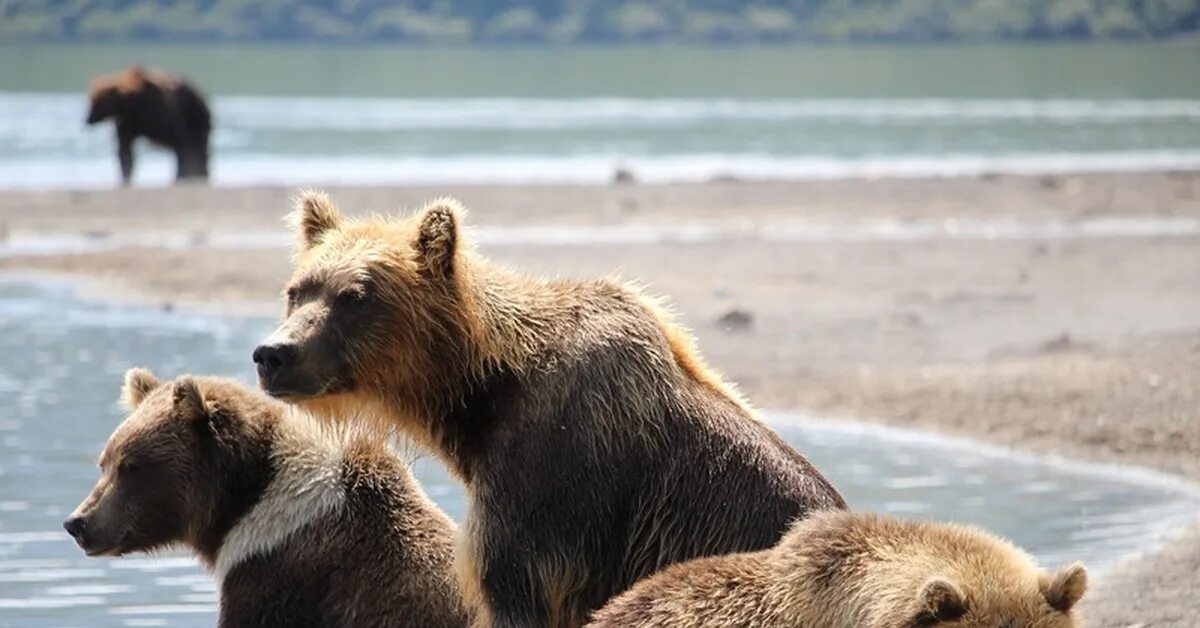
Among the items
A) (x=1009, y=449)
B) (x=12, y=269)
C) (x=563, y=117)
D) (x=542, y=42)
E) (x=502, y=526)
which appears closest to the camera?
(x=502, y=526)

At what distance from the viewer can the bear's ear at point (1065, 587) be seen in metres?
5.09

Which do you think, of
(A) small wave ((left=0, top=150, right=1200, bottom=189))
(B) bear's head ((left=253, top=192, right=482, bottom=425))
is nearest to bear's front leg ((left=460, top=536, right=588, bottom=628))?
(B) bear's head ((left=253, top=192, right=482, bottom=425))

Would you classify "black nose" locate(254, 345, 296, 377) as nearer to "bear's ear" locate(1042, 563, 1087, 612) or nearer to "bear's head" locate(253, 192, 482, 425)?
"bear's head" locate(253, 192, 482, 425)

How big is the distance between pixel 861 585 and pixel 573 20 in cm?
11052

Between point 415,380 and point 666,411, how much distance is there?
0.71 meters

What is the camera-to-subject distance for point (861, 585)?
5.34 meters

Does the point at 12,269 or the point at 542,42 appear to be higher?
the point at 542,42

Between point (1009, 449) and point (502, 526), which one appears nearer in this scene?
point (502, 526)

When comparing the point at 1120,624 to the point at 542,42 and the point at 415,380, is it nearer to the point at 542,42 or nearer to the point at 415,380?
the point at 415,380

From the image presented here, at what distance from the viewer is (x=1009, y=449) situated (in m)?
11.4

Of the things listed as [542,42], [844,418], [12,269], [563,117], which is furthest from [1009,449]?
[542,42]

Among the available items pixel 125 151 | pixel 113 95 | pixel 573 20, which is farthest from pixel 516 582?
pixel 573 20

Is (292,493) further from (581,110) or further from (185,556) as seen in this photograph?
(581,110)

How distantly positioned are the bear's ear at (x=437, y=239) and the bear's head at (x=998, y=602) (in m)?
1.70
